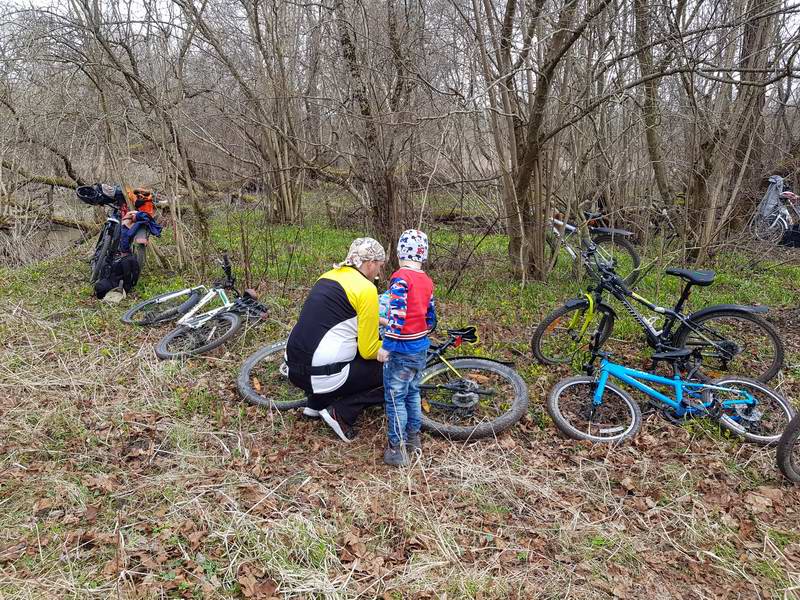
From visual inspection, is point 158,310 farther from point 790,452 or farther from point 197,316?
point 790,452

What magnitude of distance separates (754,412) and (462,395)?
2267 mm

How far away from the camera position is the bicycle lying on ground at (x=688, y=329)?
4.52m

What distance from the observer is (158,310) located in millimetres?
6141

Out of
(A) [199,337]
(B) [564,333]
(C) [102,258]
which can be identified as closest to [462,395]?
(B) [564,333]

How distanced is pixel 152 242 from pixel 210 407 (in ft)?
13.8

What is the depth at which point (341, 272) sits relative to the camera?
3760mm

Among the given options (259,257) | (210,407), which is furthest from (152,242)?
(210,407)

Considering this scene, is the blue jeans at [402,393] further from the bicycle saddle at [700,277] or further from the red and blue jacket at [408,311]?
the bicycle saddle at [700,277]

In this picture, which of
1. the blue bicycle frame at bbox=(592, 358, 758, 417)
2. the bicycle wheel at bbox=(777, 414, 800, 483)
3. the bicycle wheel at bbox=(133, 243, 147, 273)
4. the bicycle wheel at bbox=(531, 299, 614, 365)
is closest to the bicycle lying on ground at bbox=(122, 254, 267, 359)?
the bicycle wheel at bbox=(133, 243, 147, 273)

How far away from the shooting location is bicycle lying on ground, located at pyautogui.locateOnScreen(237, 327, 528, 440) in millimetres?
3920

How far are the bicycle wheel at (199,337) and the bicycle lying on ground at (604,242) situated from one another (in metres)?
4.52

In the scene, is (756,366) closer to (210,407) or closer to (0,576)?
(210,407)

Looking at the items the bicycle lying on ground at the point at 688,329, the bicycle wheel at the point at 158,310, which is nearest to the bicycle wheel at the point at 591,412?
the bicycle lying on ground at the point at 688,329

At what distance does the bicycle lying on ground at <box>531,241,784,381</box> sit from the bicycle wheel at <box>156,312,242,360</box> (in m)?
3.13
